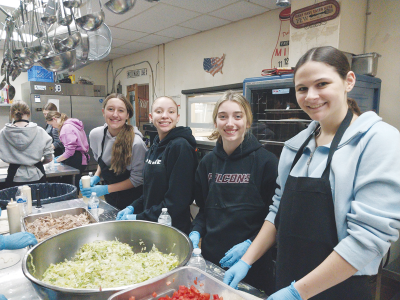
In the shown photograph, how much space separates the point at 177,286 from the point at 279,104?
240cm

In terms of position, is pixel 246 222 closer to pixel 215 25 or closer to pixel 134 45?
pixel 215 25

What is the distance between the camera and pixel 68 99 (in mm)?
6215

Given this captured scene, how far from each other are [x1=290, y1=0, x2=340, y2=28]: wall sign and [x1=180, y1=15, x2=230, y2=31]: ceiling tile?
59.5 inches

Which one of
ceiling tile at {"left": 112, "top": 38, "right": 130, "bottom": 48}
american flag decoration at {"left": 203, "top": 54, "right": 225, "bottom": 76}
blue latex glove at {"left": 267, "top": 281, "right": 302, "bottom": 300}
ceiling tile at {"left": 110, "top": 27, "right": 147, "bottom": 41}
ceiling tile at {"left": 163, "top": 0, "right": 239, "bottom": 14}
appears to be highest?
ceiling tile at {"left": 112, "top": 38, "right": 130, "bottom": 48}

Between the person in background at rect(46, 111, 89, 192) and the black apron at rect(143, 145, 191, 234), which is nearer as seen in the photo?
the black apron at rect(143, 145, 191, 234)

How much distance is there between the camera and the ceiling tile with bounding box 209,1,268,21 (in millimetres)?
3551

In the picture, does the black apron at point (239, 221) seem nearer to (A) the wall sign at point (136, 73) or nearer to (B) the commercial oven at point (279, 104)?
(B) the commercial oven at point (279, 104)

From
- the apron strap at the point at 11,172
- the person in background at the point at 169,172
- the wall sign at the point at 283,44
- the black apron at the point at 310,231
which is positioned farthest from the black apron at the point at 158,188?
the wall sign at the point at 283,44

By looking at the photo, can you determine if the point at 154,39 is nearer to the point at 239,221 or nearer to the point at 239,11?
the point at 239,11

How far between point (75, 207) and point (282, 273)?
5.43ft

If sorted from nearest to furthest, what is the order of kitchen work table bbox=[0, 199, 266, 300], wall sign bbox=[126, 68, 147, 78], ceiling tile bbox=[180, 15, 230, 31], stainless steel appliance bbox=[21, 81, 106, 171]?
kitchen work table bbox=[0, 199, 266, 300]
ceiling tile bbox=[180, 15, 230, 31]
stainless steel appliance bbox=[21, 81, 106, 171]
wall sign bbox=[126, 68, 147, 78]

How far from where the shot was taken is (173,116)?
1.98m

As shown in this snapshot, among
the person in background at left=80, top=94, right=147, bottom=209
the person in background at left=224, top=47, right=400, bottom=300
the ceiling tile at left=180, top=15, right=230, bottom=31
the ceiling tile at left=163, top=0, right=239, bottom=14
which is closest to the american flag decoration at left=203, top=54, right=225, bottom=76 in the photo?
the ceiling tile at left=180, top=15, right=230, bottom=31

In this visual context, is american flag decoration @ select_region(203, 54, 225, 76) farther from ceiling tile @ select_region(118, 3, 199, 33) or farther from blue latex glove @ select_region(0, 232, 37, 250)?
blue latex glove @ select_region(0, 232, 37, 250)
